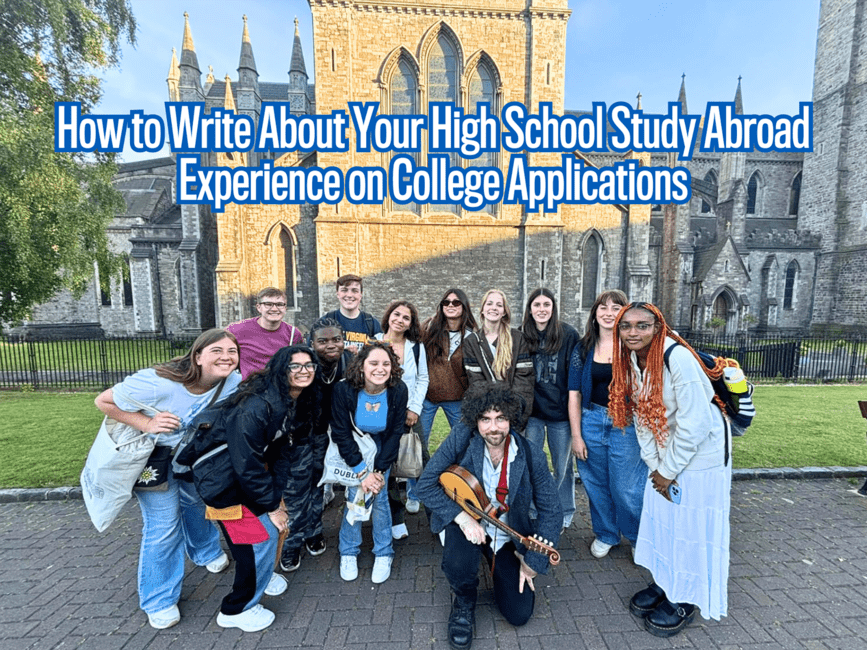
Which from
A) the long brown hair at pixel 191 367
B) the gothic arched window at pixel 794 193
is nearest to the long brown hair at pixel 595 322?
the long brown hair at pixel 191 367

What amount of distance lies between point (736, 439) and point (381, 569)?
5.66m

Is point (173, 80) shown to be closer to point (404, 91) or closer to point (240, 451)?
point (404, 91)

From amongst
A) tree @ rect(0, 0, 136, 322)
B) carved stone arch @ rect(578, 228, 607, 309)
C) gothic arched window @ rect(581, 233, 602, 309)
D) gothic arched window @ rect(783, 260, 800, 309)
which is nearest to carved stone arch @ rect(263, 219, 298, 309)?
tree @ rect(0, 0, 136, 322)

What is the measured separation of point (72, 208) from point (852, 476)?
15.8m

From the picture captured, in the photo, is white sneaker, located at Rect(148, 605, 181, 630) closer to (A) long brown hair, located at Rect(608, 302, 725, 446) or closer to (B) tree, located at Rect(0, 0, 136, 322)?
(A) long brown hair, located at Rect(608, 302, 725, 446)

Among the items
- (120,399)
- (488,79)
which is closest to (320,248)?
(488,79)

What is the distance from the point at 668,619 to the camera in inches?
→ 98.3

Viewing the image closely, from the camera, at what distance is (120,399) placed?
7.54 feet

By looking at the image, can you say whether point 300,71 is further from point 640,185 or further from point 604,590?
point 604,590

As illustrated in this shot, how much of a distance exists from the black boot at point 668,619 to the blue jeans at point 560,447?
0.99m

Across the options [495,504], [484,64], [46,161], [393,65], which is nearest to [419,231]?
[393,65]

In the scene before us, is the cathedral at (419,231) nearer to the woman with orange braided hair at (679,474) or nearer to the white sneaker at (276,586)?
the white sneaker at (276,586)

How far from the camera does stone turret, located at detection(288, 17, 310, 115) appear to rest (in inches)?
966

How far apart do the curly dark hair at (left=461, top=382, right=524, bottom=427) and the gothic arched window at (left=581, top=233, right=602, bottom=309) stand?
15.1m
